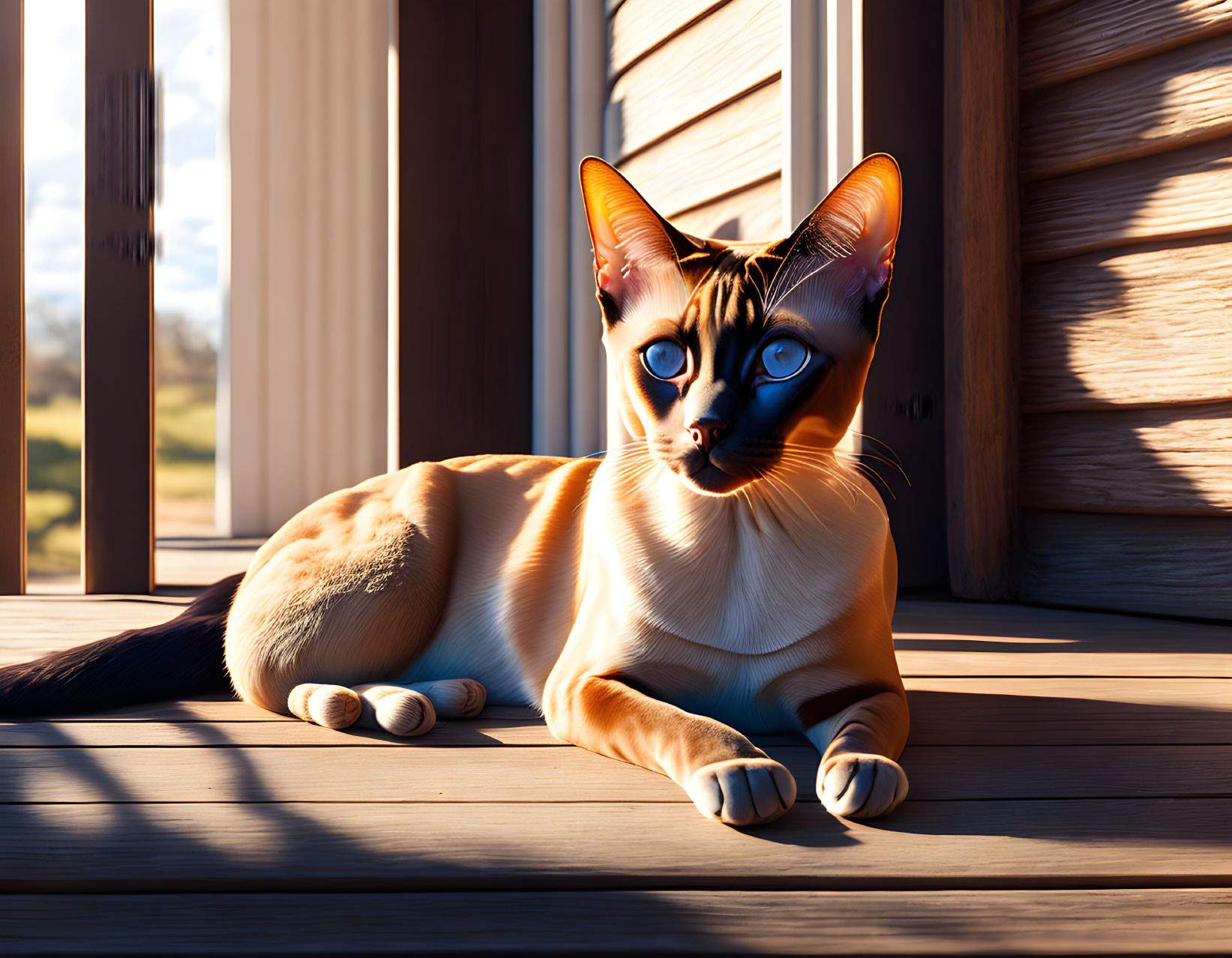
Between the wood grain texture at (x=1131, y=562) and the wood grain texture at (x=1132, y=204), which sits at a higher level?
the wood grain texture at (x=1132, y=204)

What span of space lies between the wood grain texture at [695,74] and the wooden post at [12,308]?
6.09ft

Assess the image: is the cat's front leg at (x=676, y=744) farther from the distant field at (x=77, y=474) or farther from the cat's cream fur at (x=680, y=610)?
the distant field at (x=77, y=474)

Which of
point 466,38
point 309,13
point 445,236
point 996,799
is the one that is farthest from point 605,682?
point 309,13

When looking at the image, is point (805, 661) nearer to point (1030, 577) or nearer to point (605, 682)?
point (605, 682)

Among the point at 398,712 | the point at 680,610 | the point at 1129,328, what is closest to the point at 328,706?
the point at 398,712

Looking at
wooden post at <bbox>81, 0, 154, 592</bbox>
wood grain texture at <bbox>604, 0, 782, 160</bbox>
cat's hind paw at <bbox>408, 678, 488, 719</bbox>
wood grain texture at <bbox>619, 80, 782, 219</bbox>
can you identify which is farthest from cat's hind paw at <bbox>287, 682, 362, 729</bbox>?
wood grain texture at <bbox>604, 0, 782, 160</bbox>

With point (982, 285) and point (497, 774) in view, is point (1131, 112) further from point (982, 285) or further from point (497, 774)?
point (497, 774)

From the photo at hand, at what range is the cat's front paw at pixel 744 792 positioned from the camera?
92 centimetres

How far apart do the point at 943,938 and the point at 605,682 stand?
537 mm

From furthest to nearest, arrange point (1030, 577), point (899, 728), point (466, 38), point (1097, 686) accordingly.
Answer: point (466, 38), point (1030, 577), point (1097, 686), point (899, 728)

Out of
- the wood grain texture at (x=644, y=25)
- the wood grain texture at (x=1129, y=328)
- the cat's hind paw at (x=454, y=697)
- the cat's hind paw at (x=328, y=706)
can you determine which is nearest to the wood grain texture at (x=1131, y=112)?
the wood grain texture at (x=1129, y=328)

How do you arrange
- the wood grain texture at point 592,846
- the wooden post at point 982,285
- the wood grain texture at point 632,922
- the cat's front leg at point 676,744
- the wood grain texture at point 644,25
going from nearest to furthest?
the wood grain texture at point 632,922, the wood grain texture at point 592,846, the cat's front leg at point 676,744, the wooden post at point 982,285, the wood grain texture at point 644,25

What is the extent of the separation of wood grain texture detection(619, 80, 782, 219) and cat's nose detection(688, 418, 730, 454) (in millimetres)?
1701

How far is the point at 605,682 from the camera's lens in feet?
3.87
